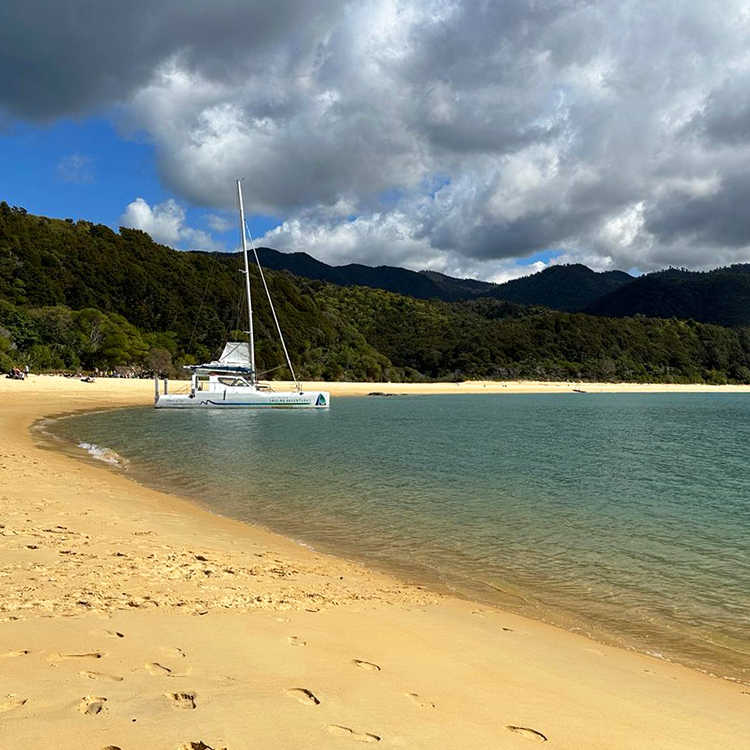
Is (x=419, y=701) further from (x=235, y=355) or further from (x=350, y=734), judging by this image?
(x=235, y=355)

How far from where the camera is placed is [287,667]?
164 inches

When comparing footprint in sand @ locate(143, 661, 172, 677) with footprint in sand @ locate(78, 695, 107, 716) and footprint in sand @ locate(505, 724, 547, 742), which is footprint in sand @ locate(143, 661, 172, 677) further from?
footprint in sand @ locate(505, 724, 547, 742)

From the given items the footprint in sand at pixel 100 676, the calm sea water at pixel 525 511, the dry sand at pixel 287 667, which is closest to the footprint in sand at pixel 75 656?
the dry sand at pixel 287 667

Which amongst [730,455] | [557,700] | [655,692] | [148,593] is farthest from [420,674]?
[730,455]

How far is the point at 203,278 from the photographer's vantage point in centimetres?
12681

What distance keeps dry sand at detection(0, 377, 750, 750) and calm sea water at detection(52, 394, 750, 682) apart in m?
1.33

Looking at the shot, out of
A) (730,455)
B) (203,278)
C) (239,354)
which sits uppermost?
(203,278)

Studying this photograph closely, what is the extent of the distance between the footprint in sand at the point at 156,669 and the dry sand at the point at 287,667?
0.05ft

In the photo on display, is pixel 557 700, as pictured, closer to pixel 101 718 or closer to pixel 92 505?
pixel 101 718

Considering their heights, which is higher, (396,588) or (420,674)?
(420,674)

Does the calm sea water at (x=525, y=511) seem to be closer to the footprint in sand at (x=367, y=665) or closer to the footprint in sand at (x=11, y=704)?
the footprint in sand at (x=367, y=665)

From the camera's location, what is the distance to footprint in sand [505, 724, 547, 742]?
343 centimetres

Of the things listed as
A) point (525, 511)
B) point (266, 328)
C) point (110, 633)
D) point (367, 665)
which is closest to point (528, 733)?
point (367, 665)

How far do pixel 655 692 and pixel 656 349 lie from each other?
180 m
